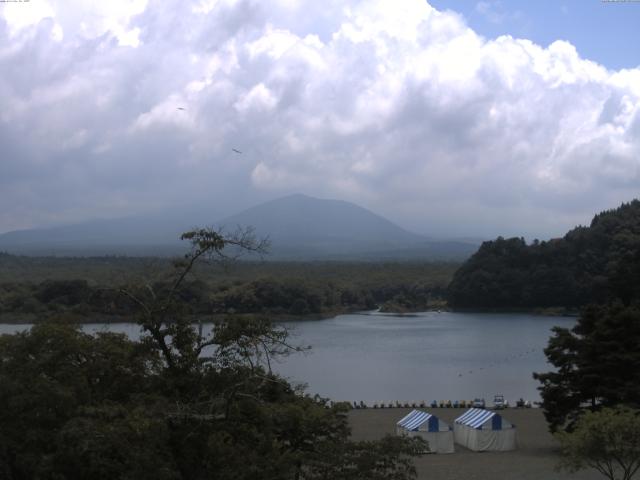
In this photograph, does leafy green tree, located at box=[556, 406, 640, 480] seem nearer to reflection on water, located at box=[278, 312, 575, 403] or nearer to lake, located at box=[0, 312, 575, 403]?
lake, located at box=[0, 312, 575, 403]

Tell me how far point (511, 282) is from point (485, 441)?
3757 centimetres

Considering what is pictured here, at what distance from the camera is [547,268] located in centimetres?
4997

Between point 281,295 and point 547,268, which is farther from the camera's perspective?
point 547,268

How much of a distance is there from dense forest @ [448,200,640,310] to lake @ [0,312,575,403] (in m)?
3.97

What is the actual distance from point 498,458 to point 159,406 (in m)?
8.88

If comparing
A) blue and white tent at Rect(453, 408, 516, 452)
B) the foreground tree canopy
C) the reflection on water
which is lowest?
the reflection on water

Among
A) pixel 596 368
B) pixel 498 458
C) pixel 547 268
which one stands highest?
pixel 547 268

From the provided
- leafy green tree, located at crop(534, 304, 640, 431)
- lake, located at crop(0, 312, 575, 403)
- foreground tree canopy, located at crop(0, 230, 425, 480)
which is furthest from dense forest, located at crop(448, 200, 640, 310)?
foreground tree canopy, located at crop(0, 230, 425, 480)

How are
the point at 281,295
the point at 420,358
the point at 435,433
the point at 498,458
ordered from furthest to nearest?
the point at 281,295, the point at 420,358, the point at 435,433, the point at 498,458

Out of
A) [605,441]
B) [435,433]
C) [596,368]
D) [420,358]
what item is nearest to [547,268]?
[420,358]

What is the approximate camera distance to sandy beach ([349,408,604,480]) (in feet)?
38.4

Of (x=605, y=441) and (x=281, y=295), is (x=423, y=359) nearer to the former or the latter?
(x=281, y=295)

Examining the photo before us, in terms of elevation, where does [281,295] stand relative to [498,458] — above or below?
above

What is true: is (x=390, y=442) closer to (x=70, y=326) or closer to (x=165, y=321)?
(x=165, y=321)
